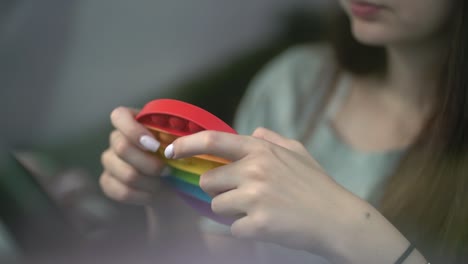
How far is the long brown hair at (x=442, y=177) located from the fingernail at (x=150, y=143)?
0.60 feet

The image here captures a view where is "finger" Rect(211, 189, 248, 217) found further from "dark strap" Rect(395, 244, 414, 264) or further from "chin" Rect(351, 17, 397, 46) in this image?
"chin" Rect(351, 17, 397, 46)

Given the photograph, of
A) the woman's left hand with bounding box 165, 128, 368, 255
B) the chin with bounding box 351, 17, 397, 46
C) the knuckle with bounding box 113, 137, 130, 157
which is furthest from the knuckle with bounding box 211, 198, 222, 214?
the chin with bounding box 351, 17, 397, 46

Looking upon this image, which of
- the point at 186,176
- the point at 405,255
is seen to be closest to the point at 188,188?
the point at 186,176

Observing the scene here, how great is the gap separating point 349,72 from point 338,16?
0.07 meters

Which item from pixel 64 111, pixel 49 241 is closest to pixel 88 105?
pixel 64 111

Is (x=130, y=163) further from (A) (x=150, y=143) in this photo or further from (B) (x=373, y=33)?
(B) (x=373, y=33)

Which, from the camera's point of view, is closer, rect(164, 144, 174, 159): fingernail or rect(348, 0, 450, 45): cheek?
rect(164, 144, 174, 159): fingernail

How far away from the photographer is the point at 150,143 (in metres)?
0.41

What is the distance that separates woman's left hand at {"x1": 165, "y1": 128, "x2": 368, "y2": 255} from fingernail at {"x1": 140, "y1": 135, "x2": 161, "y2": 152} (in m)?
0.03

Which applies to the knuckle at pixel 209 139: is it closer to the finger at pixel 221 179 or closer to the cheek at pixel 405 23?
the finger at pixel 221 179

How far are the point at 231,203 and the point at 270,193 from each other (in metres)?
0.03

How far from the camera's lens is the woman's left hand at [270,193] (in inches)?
14.3

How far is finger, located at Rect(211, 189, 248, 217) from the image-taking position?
0.36 m

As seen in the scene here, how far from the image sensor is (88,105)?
1.76 ft
